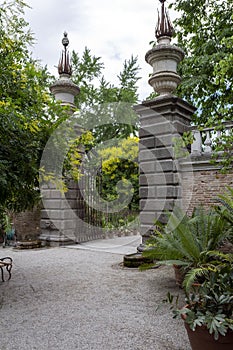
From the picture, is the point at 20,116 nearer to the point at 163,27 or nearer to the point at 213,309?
the point at 213,309

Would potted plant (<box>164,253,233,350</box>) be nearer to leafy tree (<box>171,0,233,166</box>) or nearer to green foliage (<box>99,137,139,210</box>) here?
leafy tree (<box>171,0,233,166</box>)

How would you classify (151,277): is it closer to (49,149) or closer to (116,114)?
(49,149)

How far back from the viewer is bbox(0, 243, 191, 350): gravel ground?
132 inches

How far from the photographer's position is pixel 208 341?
8.96 feet

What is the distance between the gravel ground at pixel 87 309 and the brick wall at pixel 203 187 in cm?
172

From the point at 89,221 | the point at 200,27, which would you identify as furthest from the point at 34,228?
the point at 200,27

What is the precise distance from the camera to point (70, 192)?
1052 centimetres

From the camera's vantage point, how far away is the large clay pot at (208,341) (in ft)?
8.79

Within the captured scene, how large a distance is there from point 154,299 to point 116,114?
43.9 feet

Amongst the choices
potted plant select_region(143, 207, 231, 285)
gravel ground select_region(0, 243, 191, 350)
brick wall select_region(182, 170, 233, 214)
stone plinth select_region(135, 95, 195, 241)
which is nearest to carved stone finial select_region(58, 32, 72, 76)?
stone plinth select_region(135, 95, 195, 241)

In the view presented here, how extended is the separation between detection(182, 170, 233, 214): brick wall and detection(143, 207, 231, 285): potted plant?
5.52ft

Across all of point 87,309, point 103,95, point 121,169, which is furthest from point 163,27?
point 103,95

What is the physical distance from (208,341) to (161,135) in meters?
5.43

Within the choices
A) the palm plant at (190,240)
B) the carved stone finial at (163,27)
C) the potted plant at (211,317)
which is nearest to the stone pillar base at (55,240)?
the palm plant at (190,240)
